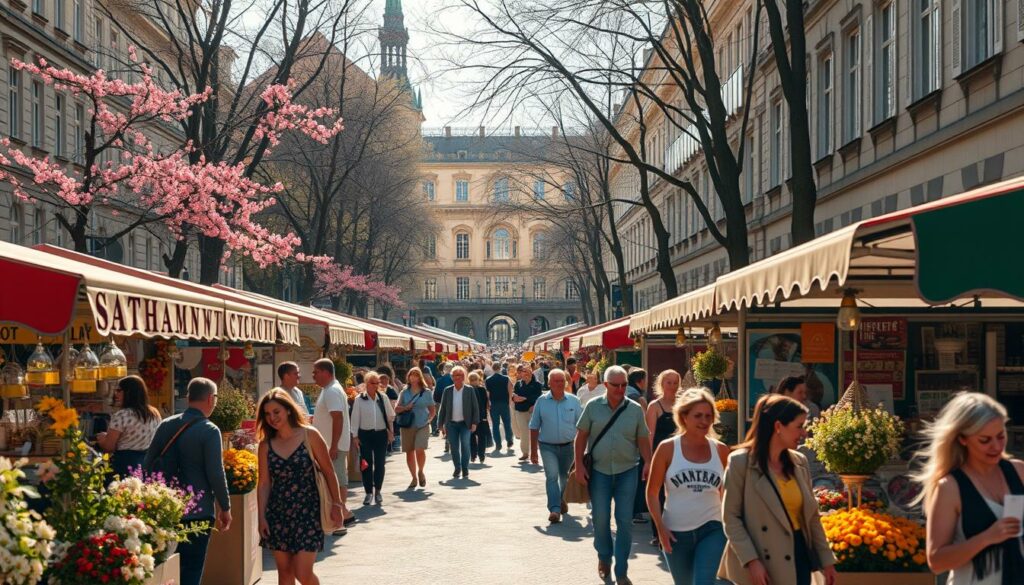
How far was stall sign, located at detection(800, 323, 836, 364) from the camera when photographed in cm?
1170

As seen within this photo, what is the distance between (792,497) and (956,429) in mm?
1505

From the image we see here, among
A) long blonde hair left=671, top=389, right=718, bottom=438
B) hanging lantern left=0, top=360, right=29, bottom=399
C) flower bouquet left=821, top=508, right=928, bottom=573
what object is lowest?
flower bouquet left=821, top=508, right=928, bottom=573

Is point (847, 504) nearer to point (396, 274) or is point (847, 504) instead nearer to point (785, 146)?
point (785, 146)

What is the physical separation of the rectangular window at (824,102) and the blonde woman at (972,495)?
20598mm

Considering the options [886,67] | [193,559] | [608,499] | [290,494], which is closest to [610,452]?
[608,499]

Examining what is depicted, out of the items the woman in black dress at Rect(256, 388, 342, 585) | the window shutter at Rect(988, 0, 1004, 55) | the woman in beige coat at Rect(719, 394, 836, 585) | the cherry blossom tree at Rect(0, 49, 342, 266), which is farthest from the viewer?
the cherry blossom tree at Rect(0, 49, 342, 266)

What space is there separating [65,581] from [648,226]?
5766 cm

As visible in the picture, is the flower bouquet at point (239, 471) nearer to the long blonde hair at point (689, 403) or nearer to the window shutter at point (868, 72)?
the long blonde hair at point (689, 403)

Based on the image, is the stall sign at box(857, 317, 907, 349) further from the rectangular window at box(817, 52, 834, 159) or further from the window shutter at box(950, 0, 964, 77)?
the rectangular window at box(817, 52, 834, 159)

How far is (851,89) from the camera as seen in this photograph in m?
23.3

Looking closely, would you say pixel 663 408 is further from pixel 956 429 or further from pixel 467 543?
pixel 956 429

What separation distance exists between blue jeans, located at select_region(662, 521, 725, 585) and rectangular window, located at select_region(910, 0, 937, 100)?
12.4 m

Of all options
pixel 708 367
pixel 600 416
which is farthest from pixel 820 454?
pixel 708 367

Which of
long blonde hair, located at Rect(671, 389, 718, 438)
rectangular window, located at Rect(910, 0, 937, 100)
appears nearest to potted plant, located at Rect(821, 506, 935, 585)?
long blonde hair, located at Rect(671, 389, 718, 438)
